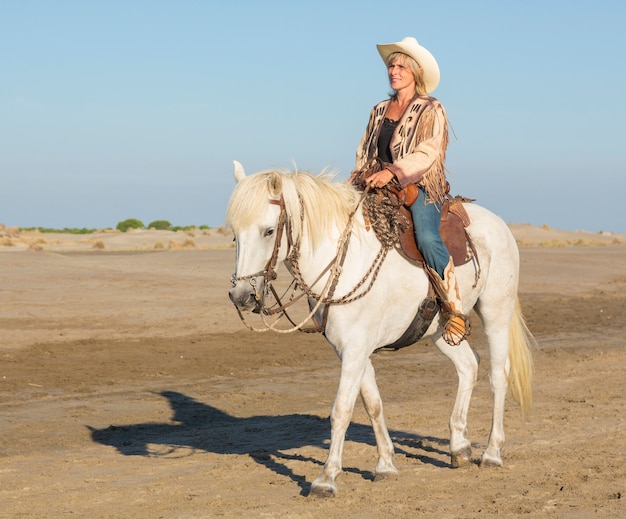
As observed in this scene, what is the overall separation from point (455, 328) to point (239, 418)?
3.61m

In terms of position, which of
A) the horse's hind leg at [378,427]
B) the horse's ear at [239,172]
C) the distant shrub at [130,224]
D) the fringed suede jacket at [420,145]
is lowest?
the distant shrub at [130,224]

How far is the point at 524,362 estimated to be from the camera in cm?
903

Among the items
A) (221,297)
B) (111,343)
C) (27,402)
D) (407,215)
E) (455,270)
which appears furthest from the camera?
(221,297)

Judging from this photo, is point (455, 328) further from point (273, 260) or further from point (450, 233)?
point (273, 260)

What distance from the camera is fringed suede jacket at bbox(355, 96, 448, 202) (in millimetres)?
7457

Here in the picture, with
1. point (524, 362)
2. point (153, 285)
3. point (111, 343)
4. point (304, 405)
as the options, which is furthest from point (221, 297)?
point (524, 362)

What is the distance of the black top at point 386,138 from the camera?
7.82m

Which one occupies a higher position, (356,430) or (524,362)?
(524,362)

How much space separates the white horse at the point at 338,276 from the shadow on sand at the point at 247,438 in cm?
74

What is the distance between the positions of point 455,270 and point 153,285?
14.6 meters

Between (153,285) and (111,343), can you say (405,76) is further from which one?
(153,285)

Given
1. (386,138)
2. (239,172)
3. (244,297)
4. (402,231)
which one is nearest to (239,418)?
(402,231)

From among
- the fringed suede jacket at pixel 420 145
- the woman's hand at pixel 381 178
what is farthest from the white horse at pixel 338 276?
the fringed suede jacket at pixel 420 145

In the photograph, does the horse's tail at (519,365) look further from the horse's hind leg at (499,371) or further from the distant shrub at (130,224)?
the distant shrub at (130,224)
